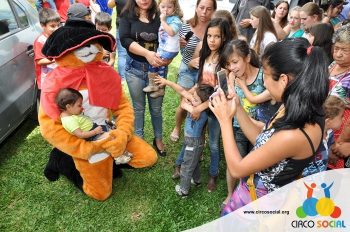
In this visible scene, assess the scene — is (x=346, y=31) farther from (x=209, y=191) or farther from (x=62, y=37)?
(x=62, y=37)

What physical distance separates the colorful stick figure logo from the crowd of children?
0.21 m

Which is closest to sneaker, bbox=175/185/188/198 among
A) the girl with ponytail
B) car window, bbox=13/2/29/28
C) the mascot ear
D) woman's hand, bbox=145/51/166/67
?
woman's hand, bbox=145/51/166/67

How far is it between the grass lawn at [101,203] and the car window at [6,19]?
1428 millimetres

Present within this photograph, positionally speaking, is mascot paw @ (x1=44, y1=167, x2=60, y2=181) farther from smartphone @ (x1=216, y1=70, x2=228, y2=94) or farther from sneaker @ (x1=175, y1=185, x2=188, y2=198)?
smartphone @ (x1=216, y1=70, x2=228, y2=94)

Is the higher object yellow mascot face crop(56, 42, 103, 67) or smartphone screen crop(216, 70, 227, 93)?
smartphone screen crop(216, 70, 227, 93)

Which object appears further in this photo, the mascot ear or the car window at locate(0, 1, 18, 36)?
the car window at locate(0, 1, 18, 36)

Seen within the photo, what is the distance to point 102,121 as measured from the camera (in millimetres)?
3051

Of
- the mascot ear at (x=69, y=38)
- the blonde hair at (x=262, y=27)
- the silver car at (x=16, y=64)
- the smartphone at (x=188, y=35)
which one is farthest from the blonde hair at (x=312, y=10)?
the silver car at (x=16, y=64)

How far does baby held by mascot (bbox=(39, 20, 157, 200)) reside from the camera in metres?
2.73

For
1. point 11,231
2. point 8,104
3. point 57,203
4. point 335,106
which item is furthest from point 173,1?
point 11,231

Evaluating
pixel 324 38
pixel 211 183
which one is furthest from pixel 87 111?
pixel 324 38

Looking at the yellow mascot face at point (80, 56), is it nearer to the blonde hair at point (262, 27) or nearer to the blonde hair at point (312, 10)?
the blonde hair at point (262, 27)

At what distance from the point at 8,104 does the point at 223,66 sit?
233 cm

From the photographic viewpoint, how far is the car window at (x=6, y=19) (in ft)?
12.4
